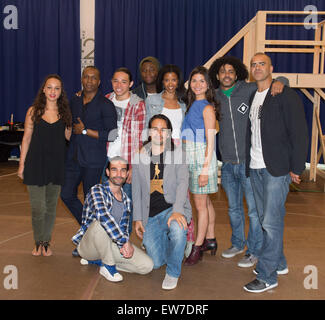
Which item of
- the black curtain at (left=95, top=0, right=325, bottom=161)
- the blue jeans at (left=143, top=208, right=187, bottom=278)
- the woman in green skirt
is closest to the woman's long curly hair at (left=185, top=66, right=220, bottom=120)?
the woman in green skirt

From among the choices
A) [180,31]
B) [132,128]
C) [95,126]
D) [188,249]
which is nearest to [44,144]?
[95,126]

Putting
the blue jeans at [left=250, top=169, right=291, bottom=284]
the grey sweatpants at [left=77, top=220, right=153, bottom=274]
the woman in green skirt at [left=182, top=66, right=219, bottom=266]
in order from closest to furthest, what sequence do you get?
the blue jeans at [left=250, top=169, right=291, bottom=284], the grey sweatpants at [left=77, top=220, right=153, bottom=274], the woman in green skirt at [left=182, top=66, right=219, bottom=266]

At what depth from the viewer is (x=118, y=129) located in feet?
11.8

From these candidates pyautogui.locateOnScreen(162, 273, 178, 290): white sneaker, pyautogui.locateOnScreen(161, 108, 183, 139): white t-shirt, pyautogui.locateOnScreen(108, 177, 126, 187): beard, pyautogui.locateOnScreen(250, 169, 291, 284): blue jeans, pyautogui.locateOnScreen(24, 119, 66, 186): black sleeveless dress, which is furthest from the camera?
pyautogui.locateOnScreen(161, 108, 183, 139): white t-shirt

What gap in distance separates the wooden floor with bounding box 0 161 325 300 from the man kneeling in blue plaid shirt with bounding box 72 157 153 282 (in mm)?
97

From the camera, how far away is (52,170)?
3.43 meters

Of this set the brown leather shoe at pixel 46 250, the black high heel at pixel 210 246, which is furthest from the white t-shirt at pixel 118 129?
the black high heel at pixel 210 246

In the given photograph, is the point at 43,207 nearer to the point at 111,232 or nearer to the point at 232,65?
the point at 111,232

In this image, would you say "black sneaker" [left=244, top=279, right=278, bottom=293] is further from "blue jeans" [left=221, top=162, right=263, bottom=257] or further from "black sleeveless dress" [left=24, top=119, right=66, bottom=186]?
"black sleeveless dress" [left=24, top=119, right=66, bottom=186]

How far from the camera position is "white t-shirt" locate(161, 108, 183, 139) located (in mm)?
3488

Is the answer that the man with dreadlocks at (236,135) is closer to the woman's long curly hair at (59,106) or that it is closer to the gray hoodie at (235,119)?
the gray hoodie at (235,119)

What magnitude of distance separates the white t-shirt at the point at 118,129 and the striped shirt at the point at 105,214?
482 mm

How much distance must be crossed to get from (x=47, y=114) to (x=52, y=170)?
0.48m
